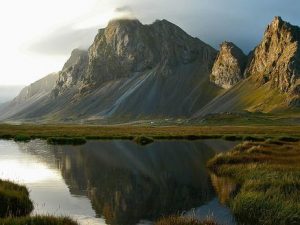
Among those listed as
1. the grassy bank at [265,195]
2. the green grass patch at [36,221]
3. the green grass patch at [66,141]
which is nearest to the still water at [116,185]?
the grassy bank at [265,195]

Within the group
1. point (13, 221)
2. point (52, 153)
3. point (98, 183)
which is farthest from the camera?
point (52, 153)

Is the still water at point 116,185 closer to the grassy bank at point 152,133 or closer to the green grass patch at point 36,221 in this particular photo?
the green grass patch at point 36,221

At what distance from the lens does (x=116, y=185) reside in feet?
129

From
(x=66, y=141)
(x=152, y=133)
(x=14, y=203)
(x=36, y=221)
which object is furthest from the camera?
(x=152, y=133)

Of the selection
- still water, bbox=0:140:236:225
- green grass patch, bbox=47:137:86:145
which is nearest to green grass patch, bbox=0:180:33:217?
still water, bbox=0:140:236:225

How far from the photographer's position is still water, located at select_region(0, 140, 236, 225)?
28.4 meters

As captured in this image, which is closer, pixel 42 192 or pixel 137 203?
pixel 137 203

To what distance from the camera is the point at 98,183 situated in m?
40.4

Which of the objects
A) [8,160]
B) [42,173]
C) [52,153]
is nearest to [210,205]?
[42,173]

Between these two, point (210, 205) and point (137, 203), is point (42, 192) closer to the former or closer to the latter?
point (137, 203)

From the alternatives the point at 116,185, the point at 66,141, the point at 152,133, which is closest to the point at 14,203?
the point at 116,185

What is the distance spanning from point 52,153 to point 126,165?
1719 centimetres

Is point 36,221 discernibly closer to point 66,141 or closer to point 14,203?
point 14,203

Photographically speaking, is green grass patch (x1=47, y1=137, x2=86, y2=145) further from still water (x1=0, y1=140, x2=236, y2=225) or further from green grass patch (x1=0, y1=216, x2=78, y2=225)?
green grass patch (x1=0, y1=216, x2=78, y2=225)
